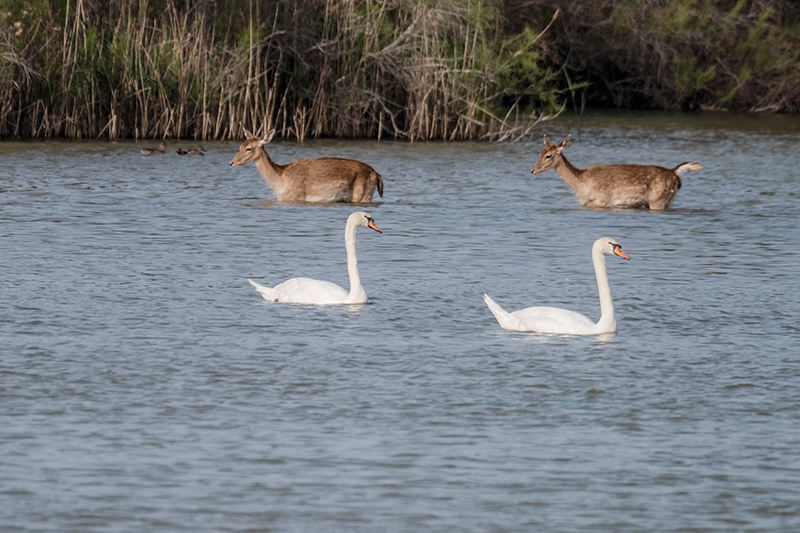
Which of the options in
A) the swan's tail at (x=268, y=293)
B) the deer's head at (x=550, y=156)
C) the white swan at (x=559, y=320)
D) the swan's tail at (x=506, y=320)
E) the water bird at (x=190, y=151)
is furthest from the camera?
the water bird at (x=190, y=151)

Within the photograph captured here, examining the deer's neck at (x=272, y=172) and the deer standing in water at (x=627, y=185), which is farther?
the deer's neck at (x=272, y=172)

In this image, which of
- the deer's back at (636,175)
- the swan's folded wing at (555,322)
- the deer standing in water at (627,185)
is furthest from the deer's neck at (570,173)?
the swan's folded wing at (555,322)

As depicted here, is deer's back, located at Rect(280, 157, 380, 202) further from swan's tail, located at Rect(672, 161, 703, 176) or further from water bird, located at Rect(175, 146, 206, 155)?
water bird, located at Rect(175, 146, 206, 155)

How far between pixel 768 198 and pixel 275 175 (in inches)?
240

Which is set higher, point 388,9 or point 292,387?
point 388,9

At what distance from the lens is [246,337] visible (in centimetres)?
873

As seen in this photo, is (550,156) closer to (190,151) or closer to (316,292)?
(190,151)

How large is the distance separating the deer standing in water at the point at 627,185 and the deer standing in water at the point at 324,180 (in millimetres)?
2411

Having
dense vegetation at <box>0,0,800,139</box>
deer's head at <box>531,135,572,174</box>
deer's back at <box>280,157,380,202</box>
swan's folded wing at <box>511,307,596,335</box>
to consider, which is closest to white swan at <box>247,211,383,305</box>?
swan's folded wing at <box>511,307,596,335</box>

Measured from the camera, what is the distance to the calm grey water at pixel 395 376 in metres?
5.55

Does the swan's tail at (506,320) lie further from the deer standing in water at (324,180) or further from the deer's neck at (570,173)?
the deer's neck at (570,173)

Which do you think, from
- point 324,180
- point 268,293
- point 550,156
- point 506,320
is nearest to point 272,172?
point 324,180

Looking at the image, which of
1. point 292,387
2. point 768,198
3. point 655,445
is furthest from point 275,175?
point 655,445

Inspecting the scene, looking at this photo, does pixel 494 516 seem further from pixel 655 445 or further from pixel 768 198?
pixel 768 198
